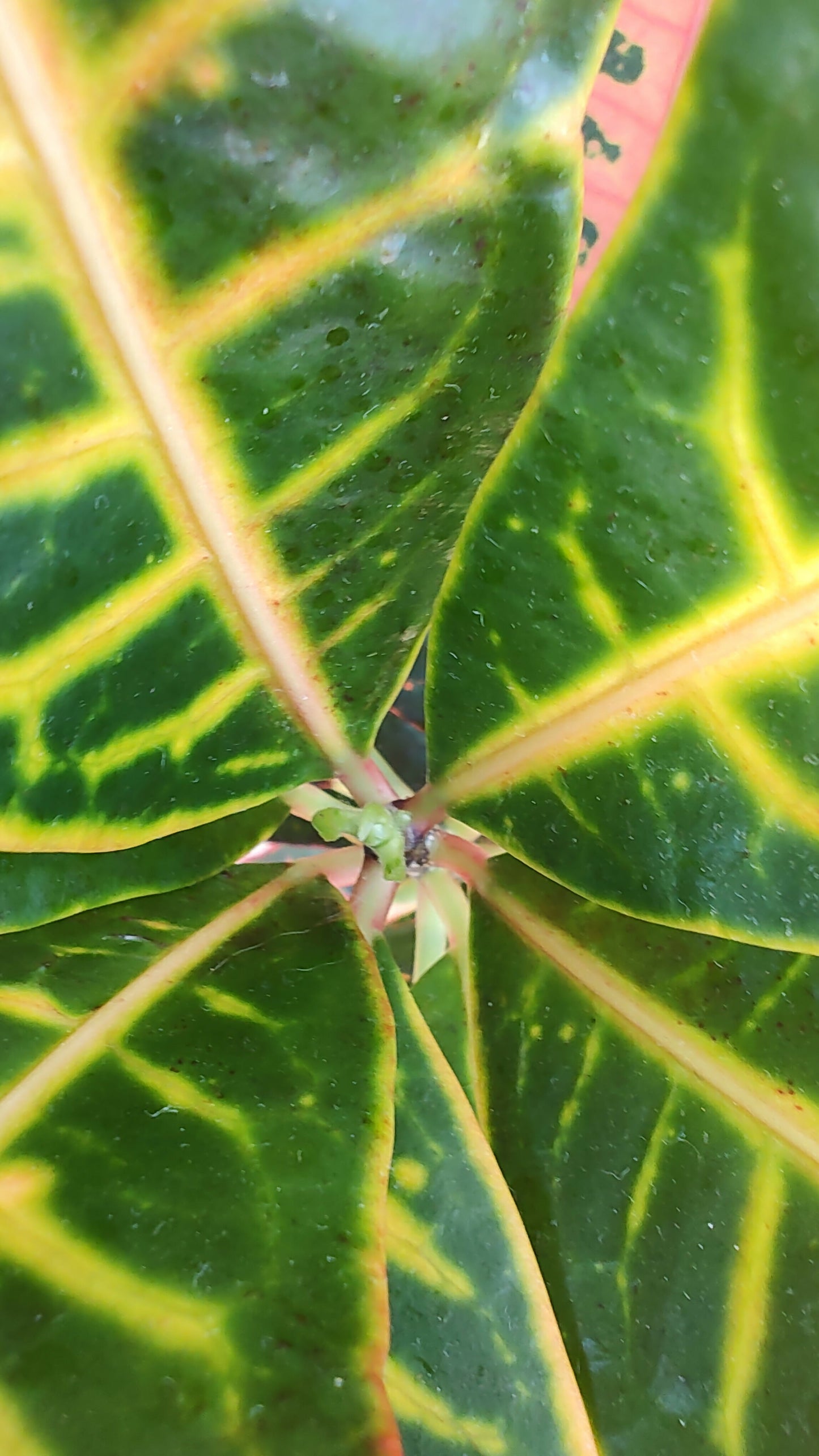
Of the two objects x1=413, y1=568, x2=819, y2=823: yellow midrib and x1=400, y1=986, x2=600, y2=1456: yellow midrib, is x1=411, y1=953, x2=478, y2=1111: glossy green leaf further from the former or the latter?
x1=413, y1=568, x2=819, y2=823: yellow midrib

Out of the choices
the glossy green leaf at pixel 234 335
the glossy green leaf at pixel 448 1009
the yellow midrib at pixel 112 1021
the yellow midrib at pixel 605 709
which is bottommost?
the glossy green leaf at pixel 448 1009

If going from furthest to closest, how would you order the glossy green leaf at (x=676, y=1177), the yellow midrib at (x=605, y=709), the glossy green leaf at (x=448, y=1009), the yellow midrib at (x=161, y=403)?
the glossy green leaf at (x=448, y=1009) < the glossy green leaf at (x=676, y=1177) < the yellow midrib at (x=605, y=709) < the yellow midrib at (x=161, y=403)

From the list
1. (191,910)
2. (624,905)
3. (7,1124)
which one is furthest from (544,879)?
(7,1124)

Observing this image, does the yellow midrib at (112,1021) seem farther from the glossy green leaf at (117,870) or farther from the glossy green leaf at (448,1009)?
the glossy green leaf at (448,1009)

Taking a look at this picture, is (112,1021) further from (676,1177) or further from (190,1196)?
(676,1177)

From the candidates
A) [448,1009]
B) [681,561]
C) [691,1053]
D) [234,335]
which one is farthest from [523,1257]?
[234,335]

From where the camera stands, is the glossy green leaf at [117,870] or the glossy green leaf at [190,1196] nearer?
the glossy green leaf at [190,1196]

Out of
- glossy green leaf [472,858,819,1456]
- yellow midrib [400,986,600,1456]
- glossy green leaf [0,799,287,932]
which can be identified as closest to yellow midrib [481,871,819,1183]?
glossy green leaf [472,858,819,1456]

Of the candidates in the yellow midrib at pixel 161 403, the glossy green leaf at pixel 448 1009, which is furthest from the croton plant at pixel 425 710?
the glossy green leaf at pixel 448 1009
